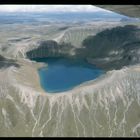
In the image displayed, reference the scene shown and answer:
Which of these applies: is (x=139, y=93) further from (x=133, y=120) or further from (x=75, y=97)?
(x=75, y=97)

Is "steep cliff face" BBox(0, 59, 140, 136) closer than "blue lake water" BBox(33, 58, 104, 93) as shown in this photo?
Yes

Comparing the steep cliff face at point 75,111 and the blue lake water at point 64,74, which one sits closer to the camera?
the steep cliff face at point 75,111

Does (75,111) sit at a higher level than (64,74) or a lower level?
higher

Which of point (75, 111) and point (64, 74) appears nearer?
point (75, 111)

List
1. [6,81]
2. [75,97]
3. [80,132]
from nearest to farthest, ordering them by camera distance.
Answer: [80,132] → [75,97] → [6,81]

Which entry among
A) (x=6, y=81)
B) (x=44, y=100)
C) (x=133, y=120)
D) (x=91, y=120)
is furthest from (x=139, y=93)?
(x=6, y=81)
